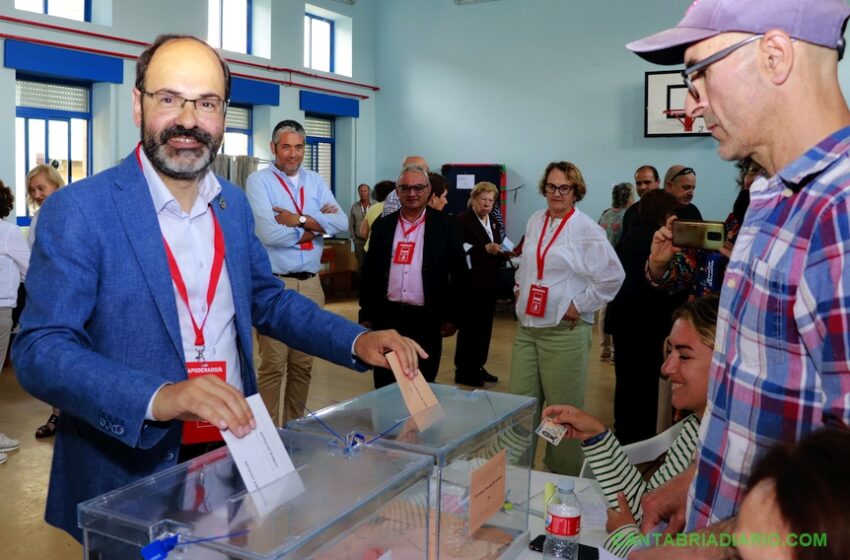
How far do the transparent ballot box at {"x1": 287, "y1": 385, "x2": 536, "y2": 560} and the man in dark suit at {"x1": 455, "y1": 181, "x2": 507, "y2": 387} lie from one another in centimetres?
430

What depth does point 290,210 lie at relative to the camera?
16.3ft

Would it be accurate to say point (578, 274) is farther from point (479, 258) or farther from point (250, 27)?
point (250, 27)

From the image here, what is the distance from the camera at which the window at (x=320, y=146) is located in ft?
40.8

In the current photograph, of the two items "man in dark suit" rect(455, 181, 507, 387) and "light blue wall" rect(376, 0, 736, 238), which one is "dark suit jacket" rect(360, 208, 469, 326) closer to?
"man in dark suit" rect(455, 181, 507, 387)


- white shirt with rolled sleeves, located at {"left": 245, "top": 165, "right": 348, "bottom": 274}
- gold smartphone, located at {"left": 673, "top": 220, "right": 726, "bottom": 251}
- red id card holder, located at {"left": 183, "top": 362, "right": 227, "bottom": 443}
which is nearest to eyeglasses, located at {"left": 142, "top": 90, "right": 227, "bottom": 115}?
red id card holder, located at {"left": 183, "top": 362, "right": 227, "bottom": 443}

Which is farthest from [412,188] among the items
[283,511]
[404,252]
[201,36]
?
[201,36]

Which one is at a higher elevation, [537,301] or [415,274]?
[415,274]

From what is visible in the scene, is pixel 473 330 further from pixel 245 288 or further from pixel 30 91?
pixel 30 91

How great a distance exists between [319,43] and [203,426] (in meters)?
11.7

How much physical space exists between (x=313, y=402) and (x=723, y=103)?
482 centimetres

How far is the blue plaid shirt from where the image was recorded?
943 mm

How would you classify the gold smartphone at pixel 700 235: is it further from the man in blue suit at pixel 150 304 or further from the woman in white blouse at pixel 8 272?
the woman in white blouse at pixel 8 272

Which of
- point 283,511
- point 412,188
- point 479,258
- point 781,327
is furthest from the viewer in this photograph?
point 479,258

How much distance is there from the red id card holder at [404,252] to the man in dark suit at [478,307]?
1.64 m
